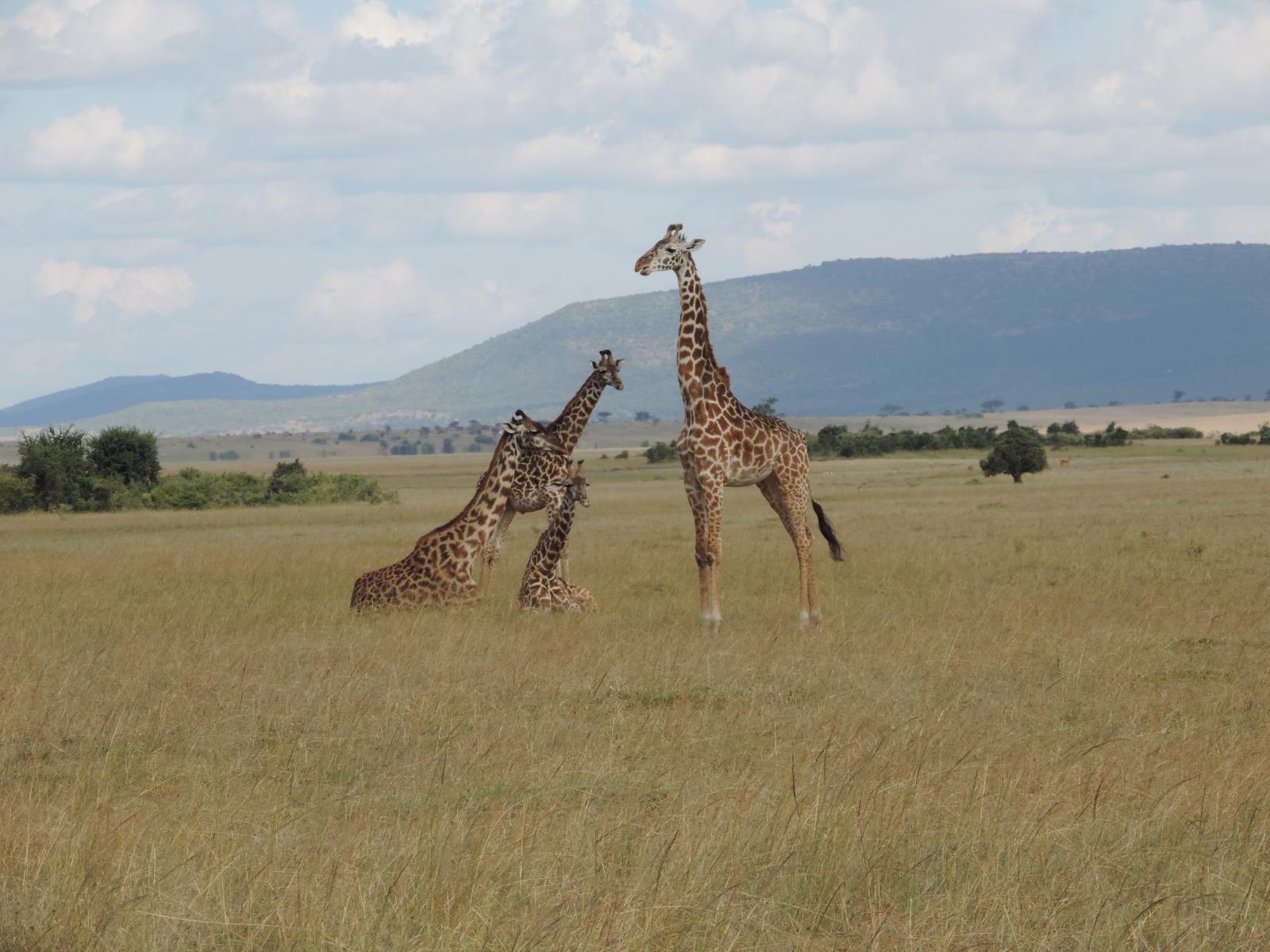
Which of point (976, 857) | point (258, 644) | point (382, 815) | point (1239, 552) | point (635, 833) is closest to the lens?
point (976, 857)

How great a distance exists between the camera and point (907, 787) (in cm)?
795

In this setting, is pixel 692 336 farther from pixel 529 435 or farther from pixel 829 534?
pixel 829 534

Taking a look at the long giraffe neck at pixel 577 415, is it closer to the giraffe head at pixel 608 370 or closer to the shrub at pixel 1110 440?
the giraffe head at pixel 608 370

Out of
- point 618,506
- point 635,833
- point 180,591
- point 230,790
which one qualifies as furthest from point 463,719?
point 618,506

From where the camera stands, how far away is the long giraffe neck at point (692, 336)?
15.4m

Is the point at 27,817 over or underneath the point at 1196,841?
over

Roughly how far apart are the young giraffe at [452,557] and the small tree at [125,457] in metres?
35.2

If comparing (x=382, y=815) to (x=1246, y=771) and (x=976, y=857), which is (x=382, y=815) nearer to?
(x=976, y=857)

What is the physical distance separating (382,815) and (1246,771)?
4.56m

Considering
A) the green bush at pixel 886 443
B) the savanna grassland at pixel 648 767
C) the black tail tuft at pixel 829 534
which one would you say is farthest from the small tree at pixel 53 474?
the green bush at pixel 886 443

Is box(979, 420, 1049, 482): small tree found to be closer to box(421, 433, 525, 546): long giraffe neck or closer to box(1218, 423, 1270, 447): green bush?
box(1218, 423, 1270, 447): green bush

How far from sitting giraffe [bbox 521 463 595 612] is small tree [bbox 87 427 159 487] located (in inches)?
1407

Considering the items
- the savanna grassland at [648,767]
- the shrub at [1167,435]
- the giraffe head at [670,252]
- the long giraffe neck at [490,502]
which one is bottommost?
the savanna grassland at [648,767]

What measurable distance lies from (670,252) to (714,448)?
2.15 meters
